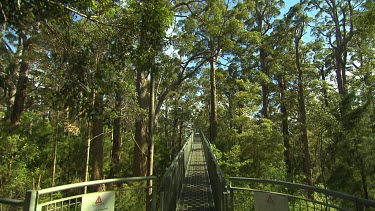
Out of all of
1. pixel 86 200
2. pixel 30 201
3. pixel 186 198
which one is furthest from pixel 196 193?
pixel 30 201

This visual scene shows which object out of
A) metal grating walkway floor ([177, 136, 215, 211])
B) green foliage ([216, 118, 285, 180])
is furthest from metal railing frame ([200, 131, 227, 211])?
green foliage ([216, 118, 285, 180])

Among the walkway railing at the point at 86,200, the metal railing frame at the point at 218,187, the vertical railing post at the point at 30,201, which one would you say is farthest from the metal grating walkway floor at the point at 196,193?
the vertical railing post at the point at 30,201

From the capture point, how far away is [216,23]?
1124 cm

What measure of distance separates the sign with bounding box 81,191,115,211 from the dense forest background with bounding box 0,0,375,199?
2208mm

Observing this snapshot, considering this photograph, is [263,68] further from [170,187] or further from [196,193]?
[170,187]

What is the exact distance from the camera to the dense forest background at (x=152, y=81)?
503cm

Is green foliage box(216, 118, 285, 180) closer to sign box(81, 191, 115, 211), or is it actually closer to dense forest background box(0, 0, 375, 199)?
dense forest background box(0, 0, 375, 199)

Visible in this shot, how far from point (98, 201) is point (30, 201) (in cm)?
74

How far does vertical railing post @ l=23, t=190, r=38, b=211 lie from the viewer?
231cm

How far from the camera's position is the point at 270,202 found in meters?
3.27

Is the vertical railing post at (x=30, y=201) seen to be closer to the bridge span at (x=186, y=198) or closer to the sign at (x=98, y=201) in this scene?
the bridge span at (x=186, y=198)

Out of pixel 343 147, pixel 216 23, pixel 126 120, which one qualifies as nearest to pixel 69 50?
pixel 126 120

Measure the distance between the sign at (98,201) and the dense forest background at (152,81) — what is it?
2.21 m

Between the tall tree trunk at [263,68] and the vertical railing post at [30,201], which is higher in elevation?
Answer: the tall tree trunk at [263,68]
